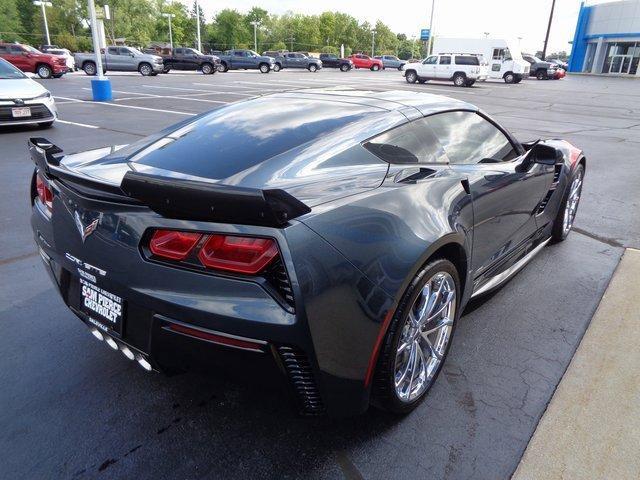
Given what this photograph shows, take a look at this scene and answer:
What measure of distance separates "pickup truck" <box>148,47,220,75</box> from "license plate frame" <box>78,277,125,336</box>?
3489cm

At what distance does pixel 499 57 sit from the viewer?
35.5 m

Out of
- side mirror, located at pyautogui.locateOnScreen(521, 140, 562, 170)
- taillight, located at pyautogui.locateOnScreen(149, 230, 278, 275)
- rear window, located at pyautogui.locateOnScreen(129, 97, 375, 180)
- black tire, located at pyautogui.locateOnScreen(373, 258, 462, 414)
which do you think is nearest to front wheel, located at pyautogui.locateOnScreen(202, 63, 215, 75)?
rear window, located at pyautogui.locateOnScreen(129, 97, 375, 180)

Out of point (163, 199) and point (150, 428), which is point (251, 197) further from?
point (150, 428)

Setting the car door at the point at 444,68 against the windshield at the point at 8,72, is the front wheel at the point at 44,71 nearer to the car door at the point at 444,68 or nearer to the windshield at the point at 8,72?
the windshield at the point at 8,72

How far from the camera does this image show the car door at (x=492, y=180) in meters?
2.77

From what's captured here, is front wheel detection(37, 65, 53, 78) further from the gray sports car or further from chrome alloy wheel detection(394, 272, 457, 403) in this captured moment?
chrome alloy wheel detection(394, 272, 457, 403)

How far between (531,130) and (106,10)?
13.8m

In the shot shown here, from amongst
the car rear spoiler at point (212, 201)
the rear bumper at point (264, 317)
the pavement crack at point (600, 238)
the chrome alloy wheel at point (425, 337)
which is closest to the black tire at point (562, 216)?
the pavement crack at point (600, 238)

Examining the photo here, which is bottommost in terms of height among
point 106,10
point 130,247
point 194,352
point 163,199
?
point 194,352

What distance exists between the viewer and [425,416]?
236 centimetres

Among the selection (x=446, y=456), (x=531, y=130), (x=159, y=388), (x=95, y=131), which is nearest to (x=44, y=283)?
(x=159, y=388)

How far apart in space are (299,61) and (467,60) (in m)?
19.6

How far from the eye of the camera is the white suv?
2902 cm

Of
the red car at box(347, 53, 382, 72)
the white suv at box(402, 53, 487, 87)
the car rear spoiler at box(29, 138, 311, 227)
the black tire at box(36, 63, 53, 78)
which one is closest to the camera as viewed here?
the car rear spoiler at box(29, 138, 311, 227)
